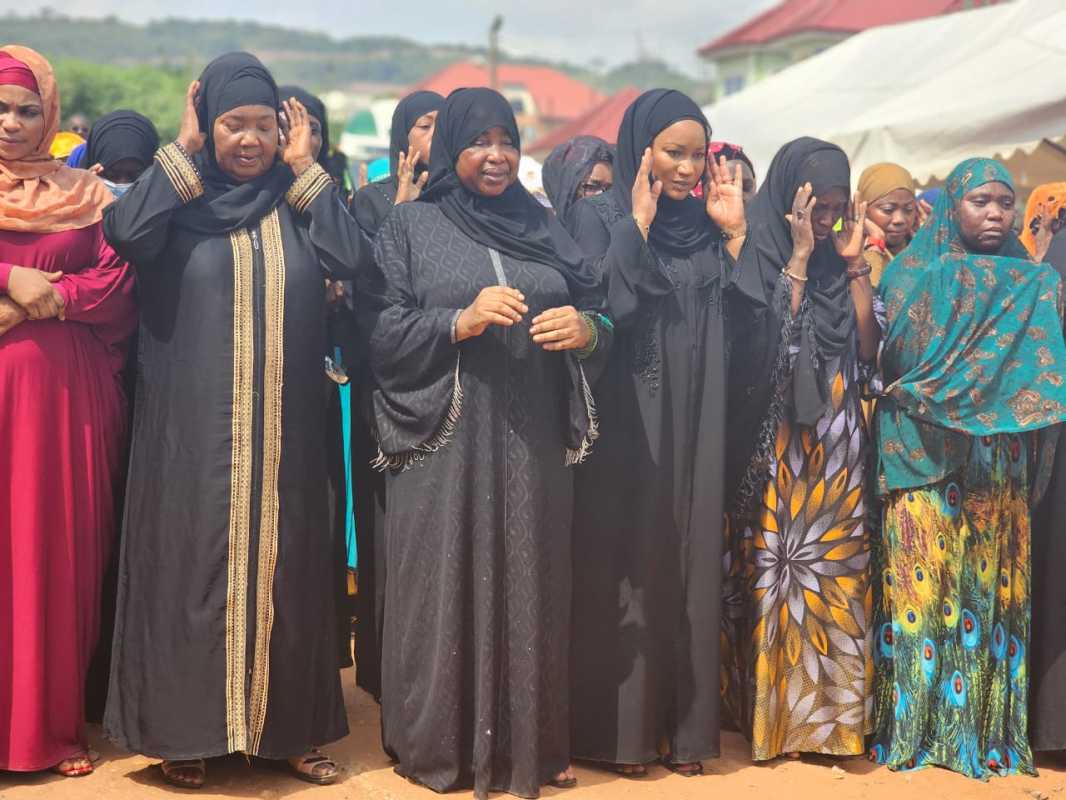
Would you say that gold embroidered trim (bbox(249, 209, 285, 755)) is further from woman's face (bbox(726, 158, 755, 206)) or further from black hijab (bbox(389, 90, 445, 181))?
woman's face (bbox(726, 158, 755, 206))

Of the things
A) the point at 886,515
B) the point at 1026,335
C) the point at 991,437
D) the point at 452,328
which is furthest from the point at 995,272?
the point at 452,328

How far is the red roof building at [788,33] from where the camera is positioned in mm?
35719

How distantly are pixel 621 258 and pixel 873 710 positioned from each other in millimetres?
1881

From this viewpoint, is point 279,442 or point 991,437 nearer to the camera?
point 279,442

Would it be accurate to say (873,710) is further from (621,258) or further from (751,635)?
(621,258)

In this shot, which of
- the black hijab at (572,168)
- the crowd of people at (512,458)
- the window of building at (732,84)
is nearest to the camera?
the crowd of people at (512,458)

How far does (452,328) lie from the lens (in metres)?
3.89

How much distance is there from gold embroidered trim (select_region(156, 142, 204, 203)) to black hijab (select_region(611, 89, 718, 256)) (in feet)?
4.67

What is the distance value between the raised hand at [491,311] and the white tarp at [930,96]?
5.32 m

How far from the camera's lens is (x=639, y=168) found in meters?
4.34

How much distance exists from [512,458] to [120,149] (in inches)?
89.5

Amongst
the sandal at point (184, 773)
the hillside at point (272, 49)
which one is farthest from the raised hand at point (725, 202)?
the hillside at point (272, 49)

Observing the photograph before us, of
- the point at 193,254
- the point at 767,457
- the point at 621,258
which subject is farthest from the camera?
the point at 767,457

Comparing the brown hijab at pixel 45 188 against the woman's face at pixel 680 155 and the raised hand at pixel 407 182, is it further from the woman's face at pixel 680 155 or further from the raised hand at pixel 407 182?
the woman's face at pixel 680 155
